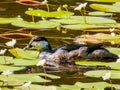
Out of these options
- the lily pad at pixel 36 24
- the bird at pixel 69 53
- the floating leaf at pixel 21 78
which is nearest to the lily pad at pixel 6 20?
the lily pad at pixel 36 24

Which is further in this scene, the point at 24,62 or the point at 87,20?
the point at 87,20

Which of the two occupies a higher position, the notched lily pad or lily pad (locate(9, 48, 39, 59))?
the notched lily pad

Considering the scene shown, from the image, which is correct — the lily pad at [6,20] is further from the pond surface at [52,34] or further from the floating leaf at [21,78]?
the floating leaf at [21,78]

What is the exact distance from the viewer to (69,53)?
9242 mm

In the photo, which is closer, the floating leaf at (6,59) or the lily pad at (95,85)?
the lily pad at (95,85)

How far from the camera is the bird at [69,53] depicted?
29.6 ft

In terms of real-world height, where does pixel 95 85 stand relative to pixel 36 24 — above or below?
below

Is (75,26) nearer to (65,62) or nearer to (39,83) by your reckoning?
(65,62)

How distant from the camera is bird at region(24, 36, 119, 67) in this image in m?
9.03

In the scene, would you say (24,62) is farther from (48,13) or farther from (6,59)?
(48,13)

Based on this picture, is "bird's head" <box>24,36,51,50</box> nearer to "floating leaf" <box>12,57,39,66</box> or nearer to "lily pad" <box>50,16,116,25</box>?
"floating leaf" <box>12,57,39,66</box>

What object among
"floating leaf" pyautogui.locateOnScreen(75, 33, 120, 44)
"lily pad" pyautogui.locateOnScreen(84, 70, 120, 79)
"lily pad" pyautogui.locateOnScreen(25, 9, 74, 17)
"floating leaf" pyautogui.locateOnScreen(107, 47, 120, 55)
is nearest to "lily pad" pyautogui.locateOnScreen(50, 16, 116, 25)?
"lily pad" pyautogui.locateOnScreen(25, 9, 74, 17)

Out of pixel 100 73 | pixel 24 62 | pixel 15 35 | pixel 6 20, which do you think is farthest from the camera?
pixel 6 20

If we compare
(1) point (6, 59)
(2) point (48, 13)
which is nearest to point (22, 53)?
(1) point (6, 59)
